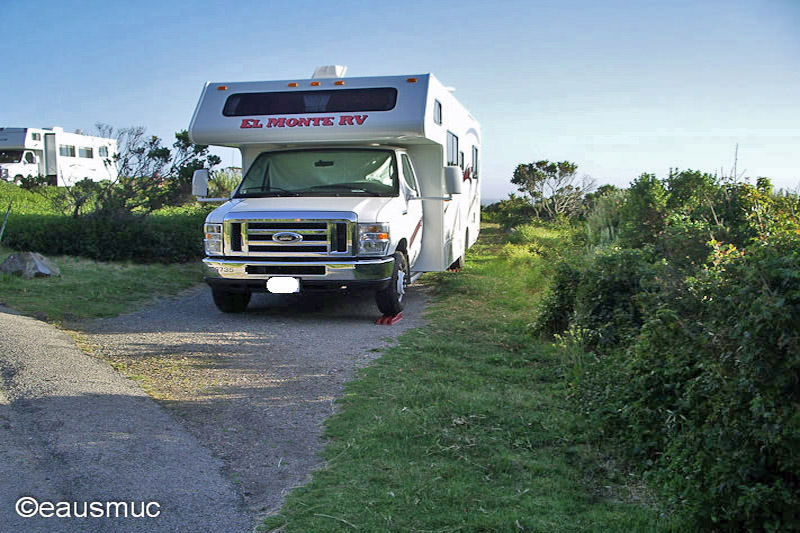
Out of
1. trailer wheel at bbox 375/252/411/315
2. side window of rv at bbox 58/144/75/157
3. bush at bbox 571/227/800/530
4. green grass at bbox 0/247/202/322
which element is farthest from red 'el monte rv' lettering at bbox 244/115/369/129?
side window of rv at bbox 58/144/75/157

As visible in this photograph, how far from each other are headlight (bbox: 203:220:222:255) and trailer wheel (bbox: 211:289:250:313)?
60cm

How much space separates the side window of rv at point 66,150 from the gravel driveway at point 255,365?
24.5 m

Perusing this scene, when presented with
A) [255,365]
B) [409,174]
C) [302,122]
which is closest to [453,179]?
[409,174]

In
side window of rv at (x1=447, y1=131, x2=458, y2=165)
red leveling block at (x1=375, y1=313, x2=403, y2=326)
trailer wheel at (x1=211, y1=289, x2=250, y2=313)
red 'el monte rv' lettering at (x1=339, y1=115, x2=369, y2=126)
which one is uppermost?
red 'el monte rv' lettering at (x1=339, y1=115, x2=369, y2=126)

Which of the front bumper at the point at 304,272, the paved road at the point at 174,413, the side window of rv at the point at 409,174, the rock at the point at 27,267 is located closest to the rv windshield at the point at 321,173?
the side window of rv at the point at 409,174

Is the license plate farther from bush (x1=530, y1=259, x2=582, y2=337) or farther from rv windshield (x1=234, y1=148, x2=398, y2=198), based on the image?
bush (x1=530, y1=259, x2=582, y2=337)

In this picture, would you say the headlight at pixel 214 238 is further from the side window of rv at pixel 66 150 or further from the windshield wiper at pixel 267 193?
the side window of rv at pixel 66 150

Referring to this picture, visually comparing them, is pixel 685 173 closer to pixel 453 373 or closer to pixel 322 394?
pixel 453 373

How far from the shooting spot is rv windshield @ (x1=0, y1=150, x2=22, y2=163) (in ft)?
99.7

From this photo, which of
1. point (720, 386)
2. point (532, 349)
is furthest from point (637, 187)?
point (720, 386)

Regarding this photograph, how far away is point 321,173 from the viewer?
921 centimetres

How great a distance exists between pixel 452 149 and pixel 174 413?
708 centimetres

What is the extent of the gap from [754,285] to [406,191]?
6.19 metres

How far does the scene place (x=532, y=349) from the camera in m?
7.32
